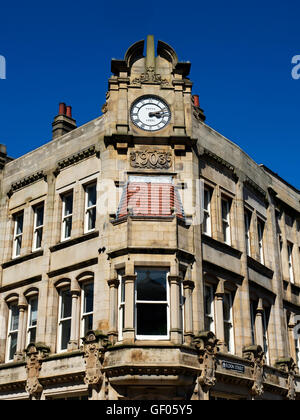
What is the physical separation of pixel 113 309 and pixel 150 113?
7882 millimetres

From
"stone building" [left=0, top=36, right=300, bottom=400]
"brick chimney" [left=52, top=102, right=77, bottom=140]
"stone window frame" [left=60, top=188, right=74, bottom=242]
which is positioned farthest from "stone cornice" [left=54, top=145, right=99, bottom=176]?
"brick chimney" [left=52, top=102, right=77, bottom=140]

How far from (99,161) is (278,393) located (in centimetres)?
1220

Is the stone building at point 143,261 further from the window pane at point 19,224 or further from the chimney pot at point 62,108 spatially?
the chimney pot at point 62,108

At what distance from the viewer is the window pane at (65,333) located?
2423cm

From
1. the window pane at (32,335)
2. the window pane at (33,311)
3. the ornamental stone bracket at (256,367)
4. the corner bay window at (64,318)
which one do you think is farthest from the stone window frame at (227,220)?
the window pane at (32,335)

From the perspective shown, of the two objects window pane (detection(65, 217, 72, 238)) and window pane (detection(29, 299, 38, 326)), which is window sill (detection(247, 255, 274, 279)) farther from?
window pane (detection(29, 299, 38, 326))

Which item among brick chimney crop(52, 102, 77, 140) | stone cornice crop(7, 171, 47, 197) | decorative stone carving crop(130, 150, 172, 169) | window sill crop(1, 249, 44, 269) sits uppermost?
brick chimney crop(52, 102, 77, 140)

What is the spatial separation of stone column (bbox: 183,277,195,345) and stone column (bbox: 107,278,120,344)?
241 centimetres

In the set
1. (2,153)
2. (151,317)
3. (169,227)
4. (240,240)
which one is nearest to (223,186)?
(240,240)

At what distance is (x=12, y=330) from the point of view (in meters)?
26.8

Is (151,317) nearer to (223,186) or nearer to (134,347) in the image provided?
(134,347)

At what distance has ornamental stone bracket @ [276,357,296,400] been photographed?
26969 mm

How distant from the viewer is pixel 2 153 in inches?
1201

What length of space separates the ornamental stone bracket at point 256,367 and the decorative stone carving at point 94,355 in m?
6.14
